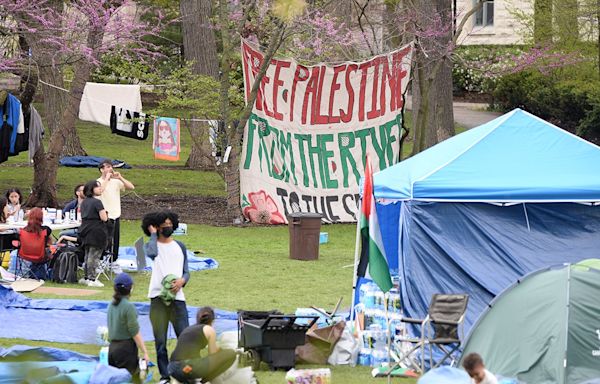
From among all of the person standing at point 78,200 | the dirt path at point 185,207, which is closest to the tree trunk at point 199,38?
the dirt path at point 185,207

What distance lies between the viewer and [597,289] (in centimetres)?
855


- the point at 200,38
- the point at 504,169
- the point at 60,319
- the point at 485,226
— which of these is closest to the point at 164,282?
the point at 60,319

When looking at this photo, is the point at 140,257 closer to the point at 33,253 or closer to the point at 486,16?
the point at 33,253

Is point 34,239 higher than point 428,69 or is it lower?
lower

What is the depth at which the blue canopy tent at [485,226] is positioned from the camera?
1030 centimetres

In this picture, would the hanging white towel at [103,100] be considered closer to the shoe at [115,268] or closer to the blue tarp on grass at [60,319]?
the shoe at [115,268]

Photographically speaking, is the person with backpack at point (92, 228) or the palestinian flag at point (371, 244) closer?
the palestinian flag at point (371, 244)

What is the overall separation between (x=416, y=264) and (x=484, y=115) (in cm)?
2791

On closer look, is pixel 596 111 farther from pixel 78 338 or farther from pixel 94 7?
pixel 78 338

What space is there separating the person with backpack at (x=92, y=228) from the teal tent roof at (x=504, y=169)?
387 centimetres

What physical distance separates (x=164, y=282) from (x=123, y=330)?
626 mm

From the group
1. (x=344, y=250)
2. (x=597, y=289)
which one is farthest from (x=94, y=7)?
(x=597, y=289)

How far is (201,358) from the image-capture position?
7.43m

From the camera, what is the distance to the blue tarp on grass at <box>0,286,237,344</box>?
415 inches
